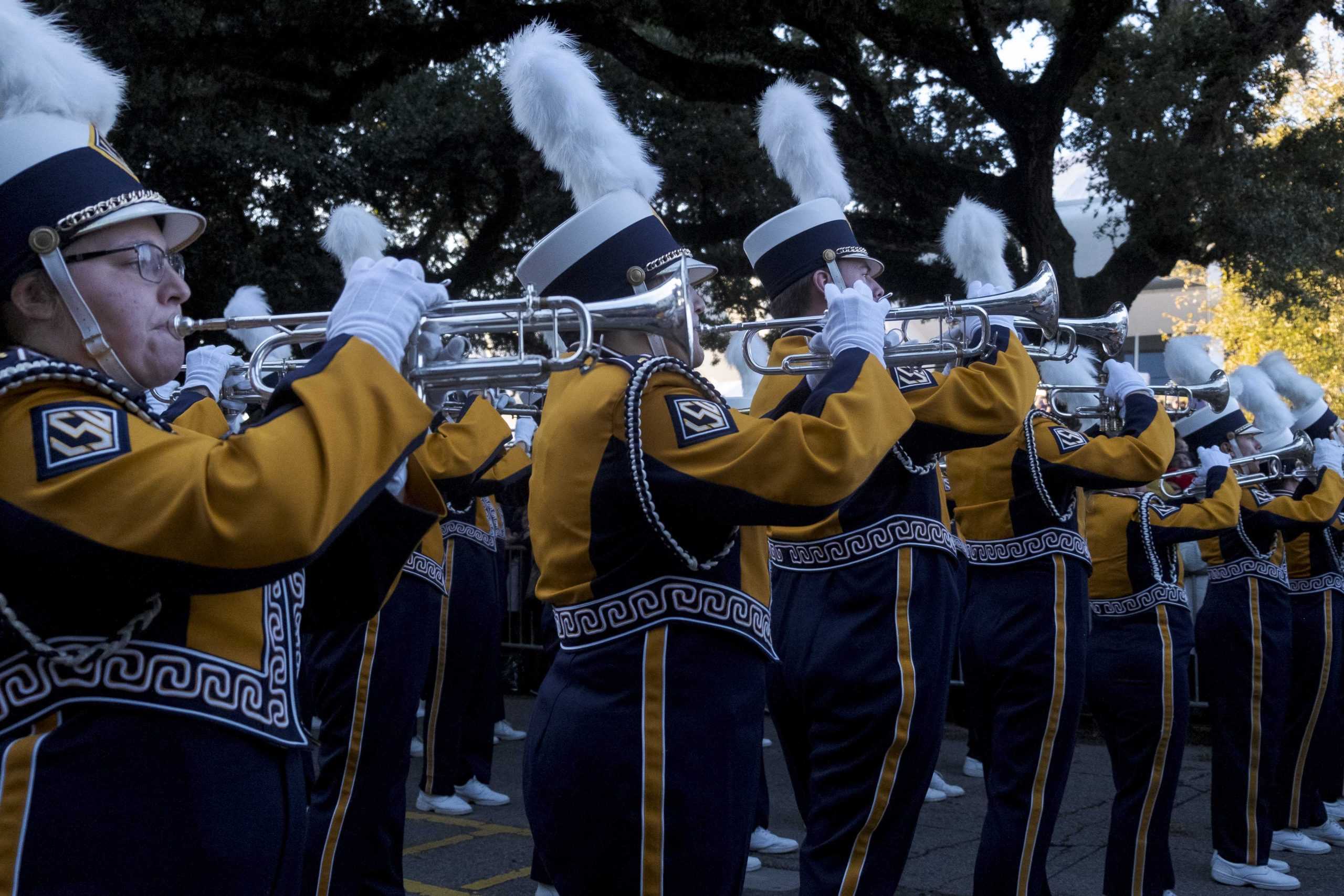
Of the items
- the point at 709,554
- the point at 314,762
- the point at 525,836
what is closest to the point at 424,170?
the point at 525,836

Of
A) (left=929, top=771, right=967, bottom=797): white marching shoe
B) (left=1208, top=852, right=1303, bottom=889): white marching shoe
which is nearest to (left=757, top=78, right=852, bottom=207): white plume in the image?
(left=1208, top=852, right=1303, bottom=889): white marching shoe

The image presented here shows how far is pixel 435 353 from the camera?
2.36m

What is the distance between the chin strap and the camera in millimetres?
1816

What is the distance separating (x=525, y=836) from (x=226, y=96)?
27.6ft

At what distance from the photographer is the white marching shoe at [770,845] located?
19.0 ft

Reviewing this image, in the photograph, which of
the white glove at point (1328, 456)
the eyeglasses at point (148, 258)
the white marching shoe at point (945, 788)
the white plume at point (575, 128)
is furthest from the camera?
the white marching shoe at point (945, 788)

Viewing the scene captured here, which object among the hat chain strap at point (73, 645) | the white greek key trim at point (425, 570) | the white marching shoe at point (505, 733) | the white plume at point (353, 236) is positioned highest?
the white plume at point (353, 236)

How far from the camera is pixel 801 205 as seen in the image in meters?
4.32

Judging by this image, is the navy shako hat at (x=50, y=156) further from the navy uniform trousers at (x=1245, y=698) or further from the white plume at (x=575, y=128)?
the navy uniform trousers at (x=1245, y=698)

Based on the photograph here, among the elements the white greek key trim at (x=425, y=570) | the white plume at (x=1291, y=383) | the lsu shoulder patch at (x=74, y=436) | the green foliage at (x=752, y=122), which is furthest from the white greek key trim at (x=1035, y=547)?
the green foliage at (x=752, y=122)

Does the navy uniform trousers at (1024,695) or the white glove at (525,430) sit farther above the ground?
the white glove at (525,430)

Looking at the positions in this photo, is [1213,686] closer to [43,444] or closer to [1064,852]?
[1064,852]

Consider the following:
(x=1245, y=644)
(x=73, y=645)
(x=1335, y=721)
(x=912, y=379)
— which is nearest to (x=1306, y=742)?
(x=1335, y=721)

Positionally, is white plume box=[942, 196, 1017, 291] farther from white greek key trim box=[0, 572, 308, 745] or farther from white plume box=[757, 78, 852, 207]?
white greek key trim box=[0, 572, 308, 745]
